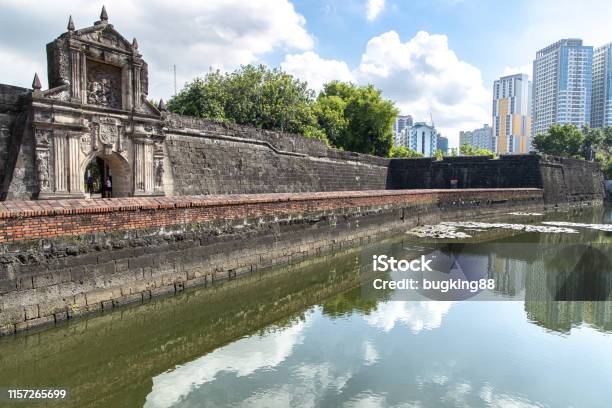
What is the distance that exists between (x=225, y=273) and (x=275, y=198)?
1906 mm

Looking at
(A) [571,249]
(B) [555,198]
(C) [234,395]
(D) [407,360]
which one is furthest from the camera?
(B) [555,198]

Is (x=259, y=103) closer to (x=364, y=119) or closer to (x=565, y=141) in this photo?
(x=364, y=119)

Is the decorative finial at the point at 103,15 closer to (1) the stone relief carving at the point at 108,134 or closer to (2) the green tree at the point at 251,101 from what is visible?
(1) the stone relief carving at the point at 108,134

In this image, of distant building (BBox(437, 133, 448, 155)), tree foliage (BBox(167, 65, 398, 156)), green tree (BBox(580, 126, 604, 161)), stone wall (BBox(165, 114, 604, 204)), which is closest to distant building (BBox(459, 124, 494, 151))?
distant building (BBox(437, 133, 448, 155))

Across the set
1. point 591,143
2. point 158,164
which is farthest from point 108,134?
point 591,143

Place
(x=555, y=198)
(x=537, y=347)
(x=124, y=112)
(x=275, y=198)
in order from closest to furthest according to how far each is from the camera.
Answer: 1. (x=537, y=347)
2. (x=275, y=198)
3. (x=124, y=112)
4. (x=555, y=198)

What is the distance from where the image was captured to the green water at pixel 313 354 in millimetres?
3750

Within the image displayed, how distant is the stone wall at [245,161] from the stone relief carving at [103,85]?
4.79 ft

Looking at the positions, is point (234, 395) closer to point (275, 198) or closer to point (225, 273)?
point (225, 273)

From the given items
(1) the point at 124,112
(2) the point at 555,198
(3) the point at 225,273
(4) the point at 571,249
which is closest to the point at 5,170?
(1) the point at 124,112

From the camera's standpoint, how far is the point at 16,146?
A: 777 cm

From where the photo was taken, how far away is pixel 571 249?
35.7ft

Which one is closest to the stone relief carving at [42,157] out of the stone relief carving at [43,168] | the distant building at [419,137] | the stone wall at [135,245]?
the stone relief carving at [43,168]

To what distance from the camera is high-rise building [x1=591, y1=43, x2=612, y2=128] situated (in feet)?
231
